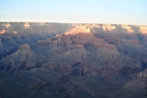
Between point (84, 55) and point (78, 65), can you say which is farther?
point (84, 55)

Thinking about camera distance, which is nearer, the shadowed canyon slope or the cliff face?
the shadowed canyon slope

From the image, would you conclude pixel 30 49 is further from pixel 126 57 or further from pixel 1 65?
pixel 126 57

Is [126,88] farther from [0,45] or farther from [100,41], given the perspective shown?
[0,45]

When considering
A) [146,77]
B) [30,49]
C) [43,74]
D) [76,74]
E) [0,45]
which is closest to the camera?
[146,77]

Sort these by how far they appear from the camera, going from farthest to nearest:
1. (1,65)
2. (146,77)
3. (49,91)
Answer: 1. (1,65)
2. (49,91)
3. (146,77)

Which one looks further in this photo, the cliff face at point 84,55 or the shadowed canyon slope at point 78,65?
the cliff face at point 84,55

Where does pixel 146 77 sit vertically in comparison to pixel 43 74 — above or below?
above

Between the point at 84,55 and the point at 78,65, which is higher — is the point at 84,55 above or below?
above

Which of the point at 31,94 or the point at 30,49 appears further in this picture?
the point at 30,49

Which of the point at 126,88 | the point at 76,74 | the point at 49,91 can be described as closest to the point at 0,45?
the point at 76,74
